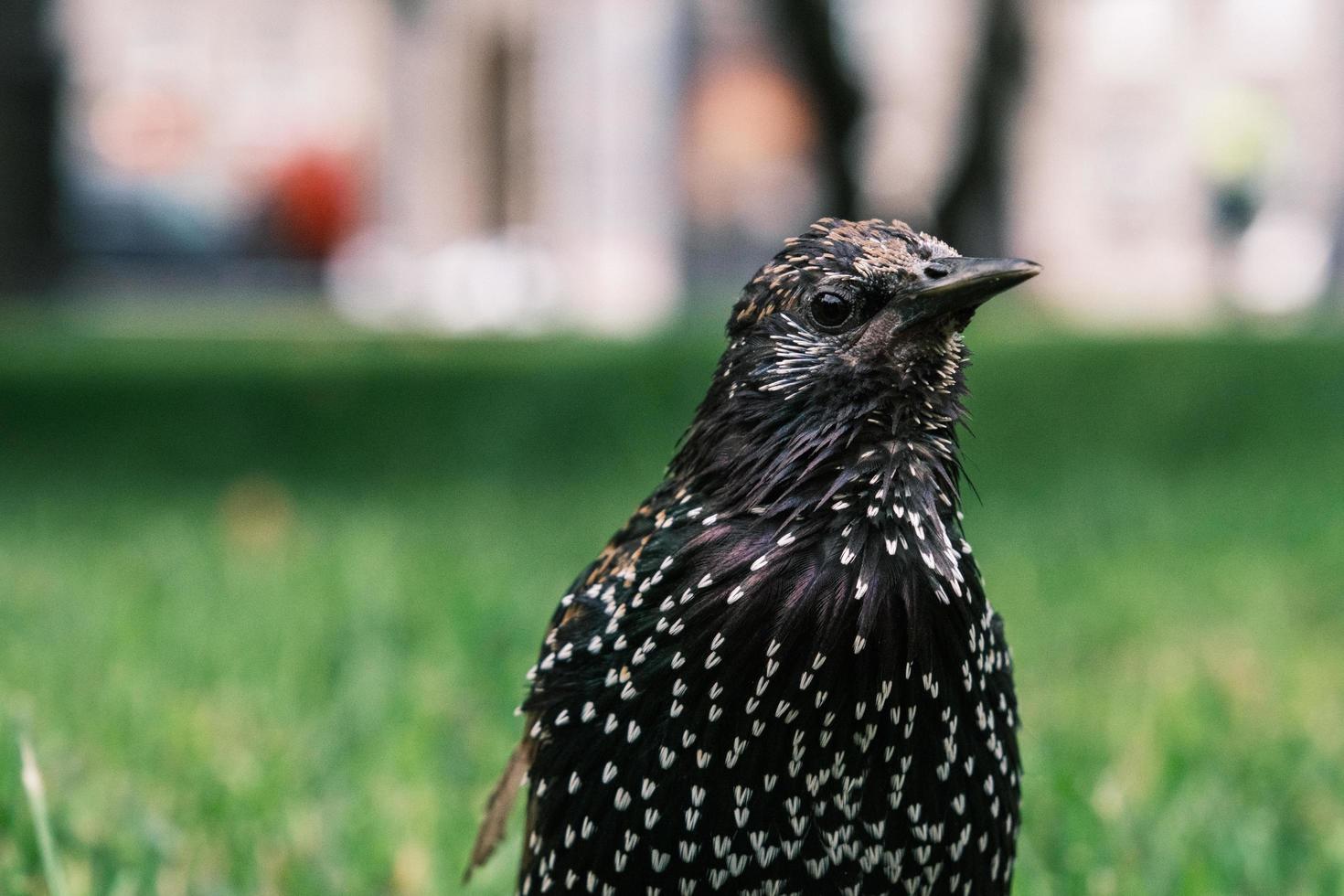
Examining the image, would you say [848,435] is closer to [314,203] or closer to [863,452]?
[863,452]

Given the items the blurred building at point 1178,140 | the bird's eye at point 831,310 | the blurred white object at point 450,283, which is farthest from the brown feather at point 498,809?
the blurred building at point 1178,140

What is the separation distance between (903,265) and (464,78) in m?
25.5

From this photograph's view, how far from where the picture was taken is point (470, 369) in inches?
353

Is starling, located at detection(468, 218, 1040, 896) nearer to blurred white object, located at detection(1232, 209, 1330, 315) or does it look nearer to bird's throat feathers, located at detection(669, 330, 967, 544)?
bird's throat feathers, located at detection(669, 330, 967, 544)

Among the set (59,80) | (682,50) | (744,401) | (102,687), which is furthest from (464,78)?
(744,401)

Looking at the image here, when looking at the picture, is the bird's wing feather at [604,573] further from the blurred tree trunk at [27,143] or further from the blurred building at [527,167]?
the blurred building at [527,167]

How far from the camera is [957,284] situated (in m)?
1.92

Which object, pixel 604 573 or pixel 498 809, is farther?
pixel 498 809

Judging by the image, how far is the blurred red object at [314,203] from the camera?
31141 millimetres

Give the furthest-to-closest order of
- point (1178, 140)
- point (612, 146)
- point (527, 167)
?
point (527, 167) < point (1178, 140) < point (612, 146)

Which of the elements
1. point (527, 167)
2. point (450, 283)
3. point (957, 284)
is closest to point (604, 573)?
point (957, 284)

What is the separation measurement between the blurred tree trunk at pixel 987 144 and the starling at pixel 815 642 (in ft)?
34.5

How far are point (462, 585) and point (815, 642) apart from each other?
10.0 ft

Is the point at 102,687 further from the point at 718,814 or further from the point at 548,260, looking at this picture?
the point at 548,260
